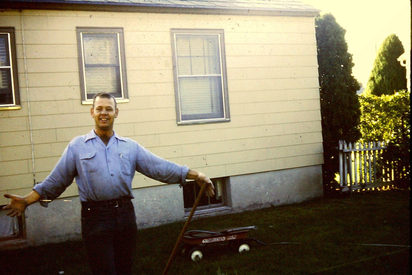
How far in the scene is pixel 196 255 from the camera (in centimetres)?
611

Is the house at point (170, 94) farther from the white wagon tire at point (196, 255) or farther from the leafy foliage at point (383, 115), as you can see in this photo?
the leafy foliage at point (383, 115)

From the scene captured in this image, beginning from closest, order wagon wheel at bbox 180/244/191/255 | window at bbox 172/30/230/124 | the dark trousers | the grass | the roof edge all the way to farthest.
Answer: the dark trousers
the grass
wagon wheel at bbox 180/244/191/255
the roof edge
window at bbox 172/30/230/124

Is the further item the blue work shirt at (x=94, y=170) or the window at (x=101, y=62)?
the window at (x=101, y=62)

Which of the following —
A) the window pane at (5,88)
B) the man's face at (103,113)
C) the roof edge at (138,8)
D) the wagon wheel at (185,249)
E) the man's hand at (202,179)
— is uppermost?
the roof edge at (138,8)

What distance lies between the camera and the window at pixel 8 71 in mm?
7680

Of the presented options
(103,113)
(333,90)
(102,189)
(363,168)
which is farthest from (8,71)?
(363,168)

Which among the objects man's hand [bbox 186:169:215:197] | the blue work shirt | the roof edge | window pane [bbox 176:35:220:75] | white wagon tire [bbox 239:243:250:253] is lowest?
white wagon tire [bbox 239:243:250:253]

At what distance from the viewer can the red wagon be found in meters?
6.07

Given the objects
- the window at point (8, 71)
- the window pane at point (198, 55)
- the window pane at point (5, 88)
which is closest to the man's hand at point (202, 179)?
the window at point (8, 71)

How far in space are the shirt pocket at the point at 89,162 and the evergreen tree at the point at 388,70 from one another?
2192 cm

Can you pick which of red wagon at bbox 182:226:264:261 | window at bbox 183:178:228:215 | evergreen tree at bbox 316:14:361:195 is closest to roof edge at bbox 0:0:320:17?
evergreen tree at bbox 316:14:361:195

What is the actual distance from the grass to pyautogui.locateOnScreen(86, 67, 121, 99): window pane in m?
2.66

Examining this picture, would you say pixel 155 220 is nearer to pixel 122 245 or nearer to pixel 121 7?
pixel 121 7

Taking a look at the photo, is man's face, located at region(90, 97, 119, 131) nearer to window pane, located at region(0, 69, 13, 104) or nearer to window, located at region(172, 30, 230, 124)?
window pane, located at region(0, 69, 13, 104)
